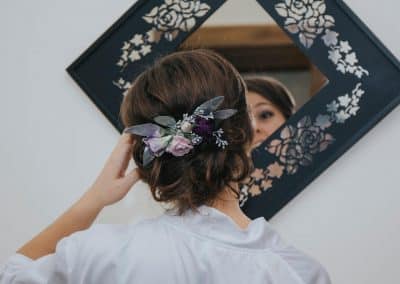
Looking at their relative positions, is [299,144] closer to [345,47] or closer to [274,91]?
[274,91]

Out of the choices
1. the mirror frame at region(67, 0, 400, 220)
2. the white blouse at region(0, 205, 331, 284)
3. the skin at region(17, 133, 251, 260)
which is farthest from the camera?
the mirror frame at region(67, 0, 400, 220)

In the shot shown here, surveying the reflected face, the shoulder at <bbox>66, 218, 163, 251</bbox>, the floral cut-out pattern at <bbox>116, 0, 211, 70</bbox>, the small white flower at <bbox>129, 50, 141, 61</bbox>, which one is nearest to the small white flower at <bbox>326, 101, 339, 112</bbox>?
the reflected face

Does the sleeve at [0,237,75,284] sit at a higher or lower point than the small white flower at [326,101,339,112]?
higher

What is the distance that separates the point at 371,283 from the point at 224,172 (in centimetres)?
62

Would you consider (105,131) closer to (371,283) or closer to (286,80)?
(286,80)

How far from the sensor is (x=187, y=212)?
3.42 ft

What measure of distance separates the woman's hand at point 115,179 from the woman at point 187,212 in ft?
0.44

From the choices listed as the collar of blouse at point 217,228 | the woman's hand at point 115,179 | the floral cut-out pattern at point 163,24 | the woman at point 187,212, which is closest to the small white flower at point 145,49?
the floral cut-out pattern at point 163,24

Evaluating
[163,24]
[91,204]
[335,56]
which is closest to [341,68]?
[335,56]

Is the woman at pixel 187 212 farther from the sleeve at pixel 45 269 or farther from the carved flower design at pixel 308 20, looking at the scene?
the carved flower design at pixel 308 20

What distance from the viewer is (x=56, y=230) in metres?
1.18

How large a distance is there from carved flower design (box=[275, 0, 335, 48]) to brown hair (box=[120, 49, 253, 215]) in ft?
1.52

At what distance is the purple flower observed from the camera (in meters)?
1.02

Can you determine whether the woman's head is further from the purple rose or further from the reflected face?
the purple rose
